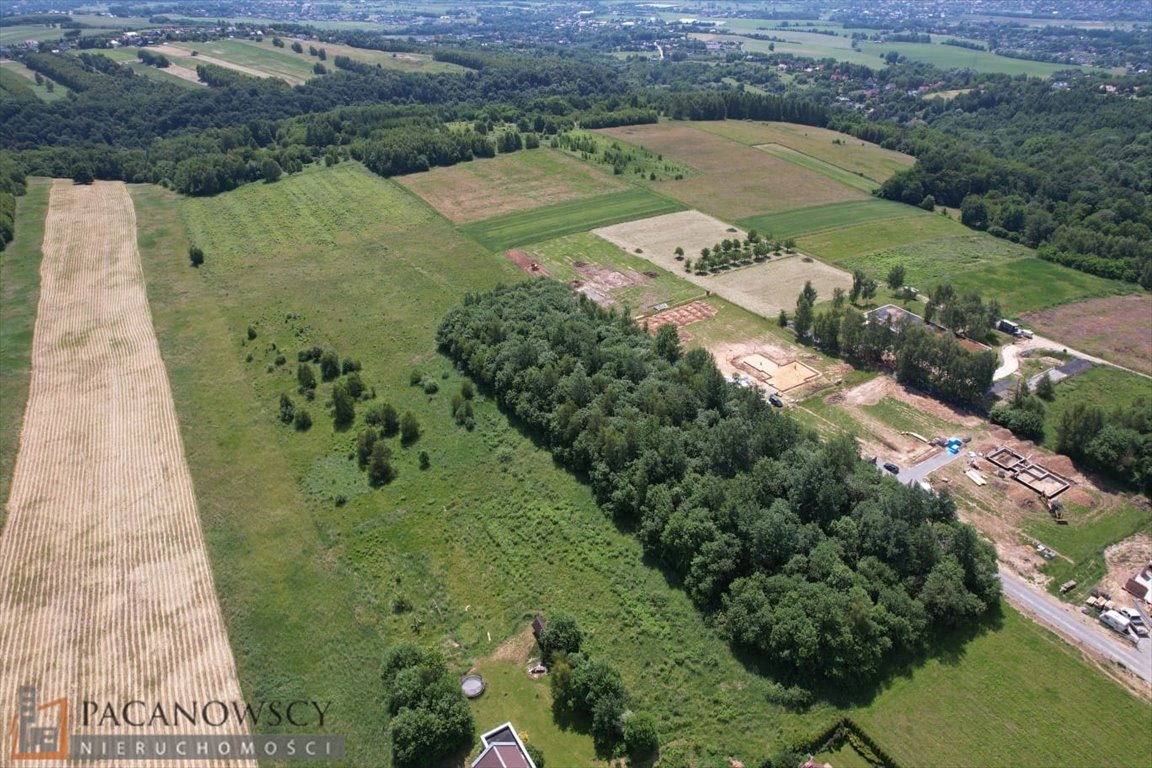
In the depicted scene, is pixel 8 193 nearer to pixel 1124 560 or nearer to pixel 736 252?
pixel 736 252

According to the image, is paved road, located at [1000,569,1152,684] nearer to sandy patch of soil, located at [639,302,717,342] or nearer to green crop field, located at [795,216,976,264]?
sandy patch of soil, located at [639,302,717,342]

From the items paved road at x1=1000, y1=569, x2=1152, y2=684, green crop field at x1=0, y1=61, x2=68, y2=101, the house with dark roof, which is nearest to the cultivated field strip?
the house with dark roof

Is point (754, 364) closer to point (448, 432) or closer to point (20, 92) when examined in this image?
point (448, 432)

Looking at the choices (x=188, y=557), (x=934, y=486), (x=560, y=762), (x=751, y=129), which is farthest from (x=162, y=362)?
(x=751, y=129)

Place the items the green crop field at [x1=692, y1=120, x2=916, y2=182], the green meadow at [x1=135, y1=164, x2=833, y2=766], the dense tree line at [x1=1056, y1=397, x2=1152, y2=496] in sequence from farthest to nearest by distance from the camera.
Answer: the green crop field at [x1=692, y1=120, x2=916, y2=182] → the dense tree line at [x1=1056, y1=397, x2=1152, y2=496] → the green meadow at [x1=135, y1=164, x2=833, y2=766]

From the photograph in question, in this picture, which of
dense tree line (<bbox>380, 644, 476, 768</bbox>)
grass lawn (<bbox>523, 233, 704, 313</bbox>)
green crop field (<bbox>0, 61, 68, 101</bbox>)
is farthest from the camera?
green crop field (<bbox>0, 61, 68, 101</bbox>)

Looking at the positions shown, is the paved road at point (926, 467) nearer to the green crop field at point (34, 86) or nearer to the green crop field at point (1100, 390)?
the green crop field at point (1100, 390)

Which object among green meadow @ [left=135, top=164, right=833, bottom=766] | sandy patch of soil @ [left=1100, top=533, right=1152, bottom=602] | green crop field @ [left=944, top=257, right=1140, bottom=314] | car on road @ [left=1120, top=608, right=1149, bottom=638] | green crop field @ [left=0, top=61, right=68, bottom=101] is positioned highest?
green crop field @ [left=0, top=61, right=68, bottom=101]
